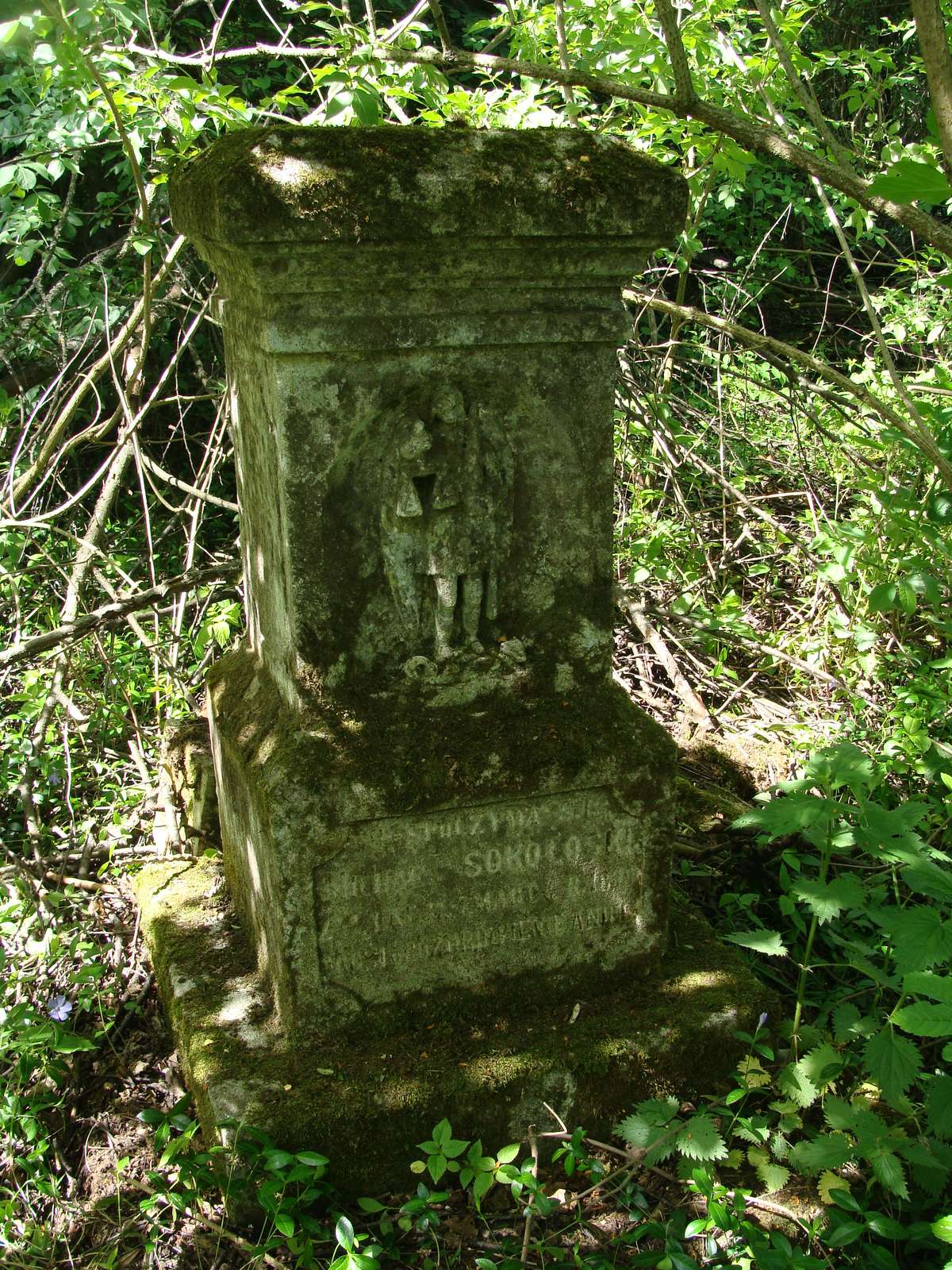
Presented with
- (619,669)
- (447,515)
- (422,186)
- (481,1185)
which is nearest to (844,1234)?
(481,1185)

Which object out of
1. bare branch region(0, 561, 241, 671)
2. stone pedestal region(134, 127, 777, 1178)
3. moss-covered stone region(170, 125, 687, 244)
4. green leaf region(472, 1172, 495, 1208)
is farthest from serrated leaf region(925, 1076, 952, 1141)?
bare branch region(0, 561, 241, 671)

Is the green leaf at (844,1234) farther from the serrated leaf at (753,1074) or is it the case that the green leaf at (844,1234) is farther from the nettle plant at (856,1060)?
the serrated leaf at (753,1074)

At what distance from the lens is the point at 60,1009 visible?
2.78m

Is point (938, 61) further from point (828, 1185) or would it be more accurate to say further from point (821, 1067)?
point (828, 1185)

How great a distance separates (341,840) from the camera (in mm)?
2480

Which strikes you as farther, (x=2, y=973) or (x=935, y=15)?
(x=2, y=973)

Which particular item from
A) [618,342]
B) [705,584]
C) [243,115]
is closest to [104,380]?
[243,115]

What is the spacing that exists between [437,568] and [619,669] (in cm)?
221

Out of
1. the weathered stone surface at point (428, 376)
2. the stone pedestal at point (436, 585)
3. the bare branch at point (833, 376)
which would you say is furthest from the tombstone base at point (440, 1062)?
the bare branch at point (833, 376)

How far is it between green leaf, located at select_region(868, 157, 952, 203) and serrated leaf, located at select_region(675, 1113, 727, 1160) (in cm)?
185

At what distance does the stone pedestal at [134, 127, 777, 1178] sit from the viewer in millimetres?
2232

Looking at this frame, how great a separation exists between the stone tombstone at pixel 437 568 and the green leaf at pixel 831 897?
15.7 inches

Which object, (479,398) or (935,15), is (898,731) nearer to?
(479,398)

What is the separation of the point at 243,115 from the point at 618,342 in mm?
1544
